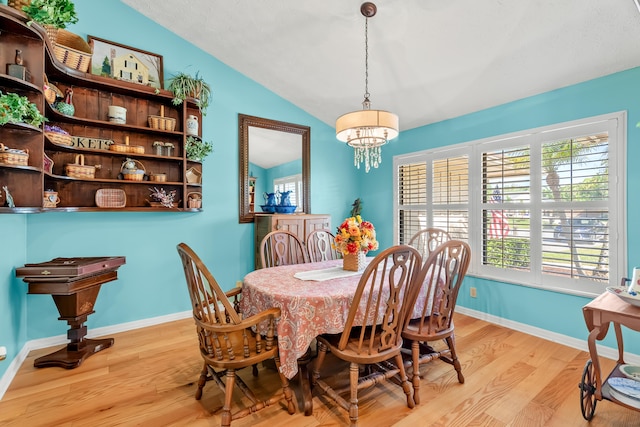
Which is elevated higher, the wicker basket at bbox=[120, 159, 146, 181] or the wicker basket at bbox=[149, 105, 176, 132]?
the wicker basket at bbox=[149, 105, 176, 132]

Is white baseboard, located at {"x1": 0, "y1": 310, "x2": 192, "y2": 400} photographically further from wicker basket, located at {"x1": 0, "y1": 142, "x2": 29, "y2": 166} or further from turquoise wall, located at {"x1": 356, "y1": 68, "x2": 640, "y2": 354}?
turquoise wall, located at {"x1": 356, "y1": 68, "x2": 640, "y2": 354}

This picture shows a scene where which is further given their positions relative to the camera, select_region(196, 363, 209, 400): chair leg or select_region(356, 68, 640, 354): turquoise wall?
select_region(356, 68, 640, 354): turquoise wall

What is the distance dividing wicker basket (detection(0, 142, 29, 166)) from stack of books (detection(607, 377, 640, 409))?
3707 mm

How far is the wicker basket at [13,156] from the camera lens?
6.10ft

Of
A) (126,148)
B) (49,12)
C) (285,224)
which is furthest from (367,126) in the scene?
(126,148)

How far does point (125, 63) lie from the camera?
2.96m

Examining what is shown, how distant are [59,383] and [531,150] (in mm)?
4359

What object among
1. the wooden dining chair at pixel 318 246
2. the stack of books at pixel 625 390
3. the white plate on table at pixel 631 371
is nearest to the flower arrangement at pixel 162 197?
the wooden dining chair at pixel 318 246

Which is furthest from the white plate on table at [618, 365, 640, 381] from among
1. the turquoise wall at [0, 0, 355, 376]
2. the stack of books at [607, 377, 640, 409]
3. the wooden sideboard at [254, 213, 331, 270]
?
the turquoise wall at [0, 0, 355, 376]

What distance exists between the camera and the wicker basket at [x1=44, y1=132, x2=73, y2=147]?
93.5 inches

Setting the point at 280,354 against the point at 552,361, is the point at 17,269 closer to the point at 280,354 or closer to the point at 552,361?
the point at 280,354

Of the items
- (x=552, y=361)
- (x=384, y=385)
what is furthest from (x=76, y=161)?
(x=552, y=361)

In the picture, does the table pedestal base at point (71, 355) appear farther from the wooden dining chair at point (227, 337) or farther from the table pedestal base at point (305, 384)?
the table pedestal base at point (305, 384)

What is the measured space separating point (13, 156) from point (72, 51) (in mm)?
1162
